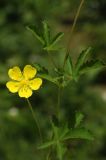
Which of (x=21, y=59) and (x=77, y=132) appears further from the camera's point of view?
(x=21, y=59)

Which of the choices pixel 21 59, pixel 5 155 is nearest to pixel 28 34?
pixel 21 59

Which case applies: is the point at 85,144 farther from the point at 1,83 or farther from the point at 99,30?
the point at 99,30

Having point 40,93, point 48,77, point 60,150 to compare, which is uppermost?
point 40,93

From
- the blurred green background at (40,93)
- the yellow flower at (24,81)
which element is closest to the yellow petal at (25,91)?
the yellow flower at (24,81)

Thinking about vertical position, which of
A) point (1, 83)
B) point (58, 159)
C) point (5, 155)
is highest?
point (1, 83)

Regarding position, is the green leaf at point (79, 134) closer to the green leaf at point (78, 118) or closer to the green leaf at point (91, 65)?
the green leaf at point (78, 118)

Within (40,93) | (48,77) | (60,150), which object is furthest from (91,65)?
(40,93)

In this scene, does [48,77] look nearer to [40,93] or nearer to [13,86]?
[13,86]

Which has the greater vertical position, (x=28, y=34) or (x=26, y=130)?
(x=28, y=34)
